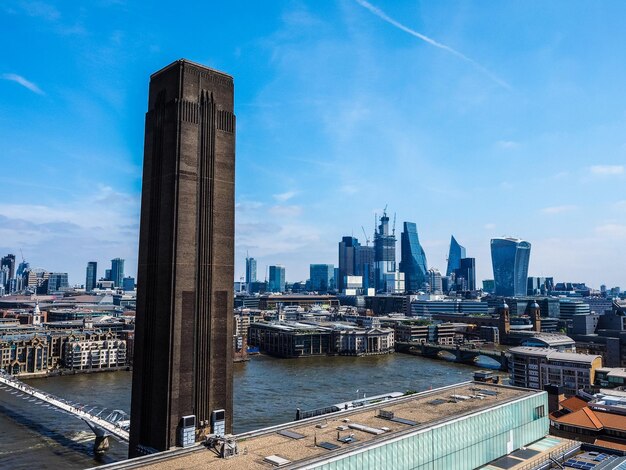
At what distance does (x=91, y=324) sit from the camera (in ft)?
511

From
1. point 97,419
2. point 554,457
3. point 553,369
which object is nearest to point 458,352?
point 553,369

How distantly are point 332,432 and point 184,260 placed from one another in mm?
17233

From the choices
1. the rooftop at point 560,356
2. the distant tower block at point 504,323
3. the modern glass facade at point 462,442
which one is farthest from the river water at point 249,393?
the distant tower block at point 504,323

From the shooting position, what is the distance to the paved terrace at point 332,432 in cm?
3000

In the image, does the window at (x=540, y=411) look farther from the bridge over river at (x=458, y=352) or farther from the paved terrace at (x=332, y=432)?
the bridge over river at (x=458, y=352)

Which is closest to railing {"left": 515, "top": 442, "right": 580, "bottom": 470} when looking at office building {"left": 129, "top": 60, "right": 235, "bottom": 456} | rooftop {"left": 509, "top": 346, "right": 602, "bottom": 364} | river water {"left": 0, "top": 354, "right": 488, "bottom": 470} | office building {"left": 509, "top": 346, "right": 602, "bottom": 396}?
office building {"left": 129, "top": 60, "right": 235, "bottom": 456}

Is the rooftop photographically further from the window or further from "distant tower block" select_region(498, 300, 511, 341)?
"distant tower block" select_region(498, 300, 511, 341)

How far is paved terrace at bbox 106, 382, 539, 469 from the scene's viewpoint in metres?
30.0

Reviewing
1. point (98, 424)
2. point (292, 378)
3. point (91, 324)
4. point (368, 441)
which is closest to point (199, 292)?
point (368, 441)

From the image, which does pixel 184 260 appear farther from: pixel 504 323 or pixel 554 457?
pixel 504 323

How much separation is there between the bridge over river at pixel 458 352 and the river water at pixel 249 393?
6098 mm

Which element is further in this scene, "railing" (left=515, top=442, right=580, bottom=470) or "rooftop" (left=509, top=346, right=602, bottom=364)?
"rooftop" (left=509, top=346, right=602, bottom=364)

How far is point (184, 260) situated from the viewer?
4062 centimetres

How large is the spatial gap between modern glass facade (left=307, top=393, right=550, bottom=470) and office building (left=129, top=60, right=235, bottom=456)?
50.4ft
